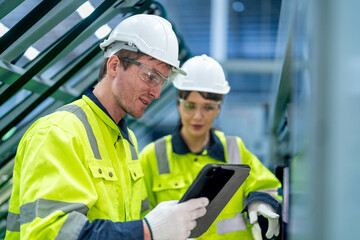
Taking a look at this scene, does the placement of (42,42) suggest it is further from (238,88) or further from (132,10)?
(238,88)

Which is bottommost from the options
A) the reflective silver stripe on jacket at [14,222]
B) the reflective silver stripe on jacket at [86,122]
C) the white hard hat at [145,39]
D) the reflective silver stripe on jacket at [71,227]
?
the reflective silver stripe on jacket at [14,222]

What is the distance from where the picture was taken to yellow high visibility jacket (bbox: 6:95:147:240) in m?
Answer: 1.22

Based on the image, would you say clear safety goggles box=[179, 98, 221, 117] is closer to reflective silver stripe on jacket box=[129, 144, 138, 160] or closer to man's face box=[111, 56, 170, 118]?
reflective silver stripe on jacket box=[129, 144, 138, 160]

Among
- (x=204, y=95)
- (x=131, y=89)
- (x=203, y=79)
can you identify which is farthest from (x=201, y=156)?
(x=131, y=89)

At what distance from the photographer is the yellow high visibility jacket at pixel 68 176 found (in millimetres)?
1224

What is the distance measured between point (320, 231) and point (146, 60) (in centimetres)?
120

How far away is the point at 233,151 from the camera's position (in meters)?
2.33

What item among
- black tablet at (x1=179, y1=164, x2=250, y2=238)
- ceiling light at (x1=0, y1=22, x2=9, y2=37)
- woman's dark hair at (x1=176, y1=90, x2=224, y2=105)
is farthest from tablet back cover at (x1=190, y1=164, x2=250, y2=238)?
ceiling light at (x1=0, y1=22, x2=9, y2=37)

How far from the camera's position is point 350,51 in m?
0.60

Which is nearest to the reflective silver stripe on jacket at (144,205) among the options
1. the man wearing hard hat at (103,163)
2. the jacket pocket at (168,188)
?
the man wearing hard hat at (103,163)

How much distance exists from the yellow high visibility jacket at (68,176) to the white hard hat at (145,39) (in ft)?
0.95

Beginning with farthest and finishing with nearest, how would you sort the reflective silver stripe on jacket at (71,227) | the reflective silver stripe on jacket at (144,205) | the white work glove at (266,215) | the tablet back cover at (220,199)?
the reflective silver stripe on jacket at (144,205)
the white work glove at (266,215)
the tablet back cover at (220,199)
the reflective silver stripe on jacket at (71,227)

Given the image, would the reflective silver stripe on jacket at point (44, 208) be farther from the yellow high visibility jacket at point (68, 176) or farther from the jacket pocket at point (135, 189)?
the jacket pocket at point (135, 189)

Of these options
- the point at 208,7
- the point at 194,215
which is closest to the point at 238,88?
the point at 208,7
